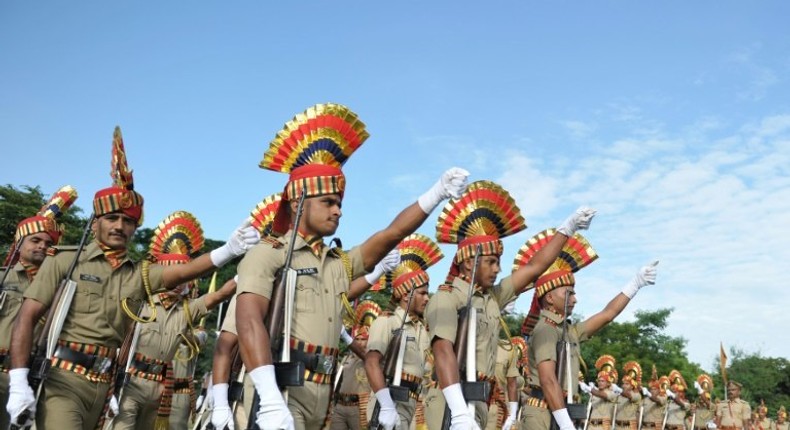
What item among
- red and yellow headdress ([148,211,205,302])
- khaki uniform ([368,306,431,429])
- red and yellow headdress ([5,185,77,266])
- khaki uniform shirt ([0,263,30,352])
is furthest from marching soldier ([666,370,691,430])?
khaki uniform shirt ([0,263,30,352])

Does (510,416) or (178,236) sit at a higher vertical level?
(178,236)

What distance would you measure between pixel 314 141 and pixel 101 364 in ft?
8.45

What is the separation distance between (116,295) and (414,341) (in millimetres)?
4395

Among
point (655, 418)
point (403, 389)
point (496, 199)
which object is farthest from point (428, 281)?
point (655, 418)

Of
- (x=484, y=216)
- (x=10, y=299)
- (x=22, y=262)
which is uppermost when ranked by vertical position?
(x=484, y=216)

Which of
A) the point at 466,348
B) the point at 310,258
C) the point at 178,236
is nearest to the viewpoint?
the point at 310,258

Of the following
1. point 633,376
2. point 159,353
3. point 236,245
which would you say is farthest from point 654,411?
point 236,245

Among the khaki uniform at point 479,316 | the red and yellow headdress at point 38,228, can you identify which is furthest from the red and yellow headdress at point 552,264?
the red and yellow headdress at point 38,228

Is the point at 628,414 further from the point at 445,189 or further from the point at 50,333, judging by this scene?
the point at 50,333

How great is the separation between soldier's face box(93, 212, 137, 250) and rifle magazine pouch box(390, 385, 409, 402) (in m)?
3.85

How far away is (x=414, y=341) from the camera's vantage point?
30.2ft

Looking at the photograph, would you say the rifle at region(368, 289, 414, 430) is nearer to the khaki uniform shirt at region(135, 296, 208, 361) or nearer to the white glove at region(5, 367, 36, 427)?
the khaki uniform shirt at region(135, 296, 208, 361)

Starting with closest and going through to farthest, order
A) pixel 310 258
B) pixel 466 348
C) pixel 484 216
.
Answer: pixel 310 258
pixel 466 348
pixel 484 216

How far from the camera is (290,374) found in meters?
4.05
